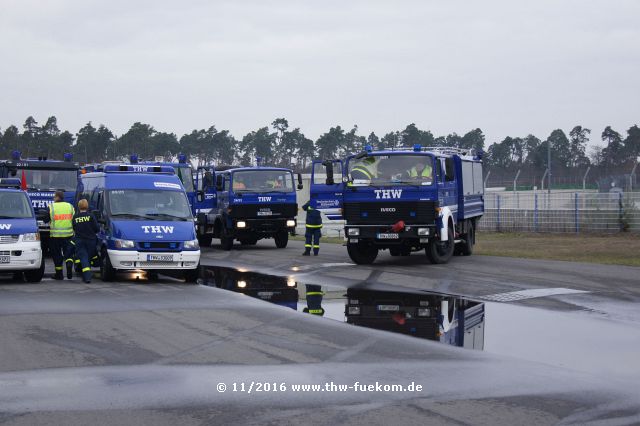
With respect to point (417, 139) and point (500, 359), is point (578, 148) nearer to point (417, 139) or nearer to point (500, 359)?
point (417, 139)

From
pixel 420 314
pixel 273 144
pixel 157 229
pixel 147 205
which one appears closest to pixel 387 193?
pixel 147 205

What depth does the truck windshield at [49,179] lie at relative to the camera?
24.5 meters

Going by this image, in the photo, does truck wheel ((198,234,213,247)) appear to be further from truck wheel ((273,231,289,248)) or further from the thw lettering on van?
the thw lettering on van

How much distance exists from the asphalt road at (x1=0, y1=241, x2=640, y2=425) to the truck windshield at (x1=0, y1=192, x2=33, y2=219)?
1.74 m

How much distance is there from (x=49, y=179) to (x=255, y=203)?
6.34 metres

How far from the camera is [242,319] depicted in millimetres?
12375

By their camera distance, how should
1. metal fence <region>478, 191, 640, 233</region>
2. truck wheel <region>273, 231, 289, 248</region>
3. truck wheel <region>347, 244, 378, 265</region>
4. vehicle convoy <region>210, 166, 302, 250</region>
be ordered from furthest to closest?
metal fence <region>478, 191, 640, 233</region> < truck wheel <region>273, 231, 289, 248</region> < vehicle convoy <region>210, 166, 302, 250</region> < truck wheel <region>347, 244, 378, 265</region>

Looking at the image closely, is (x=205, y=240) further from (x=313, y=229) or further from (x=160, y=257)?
(x=160, y=257)

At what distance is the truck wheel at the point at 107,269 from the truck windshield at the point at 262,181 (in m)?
10.7

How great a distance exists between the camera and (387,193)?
20.4 m

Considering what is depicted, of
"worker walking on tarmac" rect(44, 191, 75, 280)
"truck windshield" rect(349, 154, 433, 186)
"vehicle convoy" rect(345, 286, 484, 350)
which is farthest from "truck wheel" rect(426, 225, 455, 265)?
"worker walking on tarmac" rect(44, 191, 75, 280)

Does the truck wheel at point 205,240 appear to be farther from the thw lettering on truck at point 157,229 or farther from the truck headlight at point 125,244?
the truck headlight at point 125,244

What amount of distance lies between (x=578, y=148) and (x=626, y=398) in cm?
9807

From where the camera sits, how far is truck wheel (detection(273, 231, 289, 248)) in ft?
94.1
